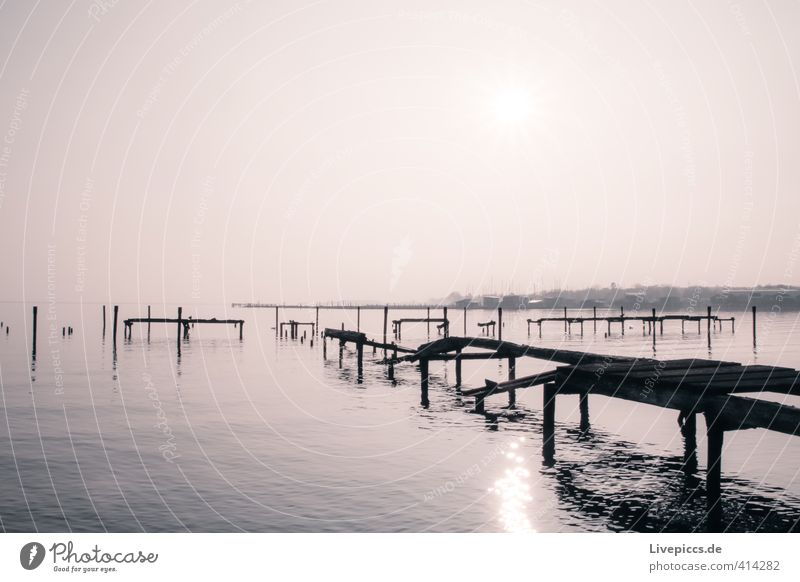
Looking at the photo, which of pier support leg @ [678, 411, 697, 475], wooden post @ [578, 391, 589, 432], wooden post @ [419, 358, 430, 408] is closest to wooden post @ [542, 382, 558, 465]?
pier support leg @ [678, 411, 697, 475]

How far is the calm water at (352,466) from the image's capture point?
1358 centimetres

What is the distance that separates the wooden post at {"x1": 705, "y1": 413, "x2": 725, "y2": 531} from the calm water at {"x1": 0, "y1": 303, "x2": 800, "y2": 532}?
33 cm

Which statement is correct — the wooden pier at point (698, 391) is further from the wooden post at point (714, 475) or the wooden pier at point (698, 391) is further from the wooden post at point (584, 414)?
the wooden post at point (584, 414)

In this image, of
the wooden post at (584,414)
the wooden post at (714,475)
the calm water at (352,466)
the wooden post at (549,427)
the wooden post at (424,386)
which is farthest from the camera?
the wooden post at (424,386)

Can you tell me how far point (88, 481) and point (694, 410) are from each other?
44.6 feet

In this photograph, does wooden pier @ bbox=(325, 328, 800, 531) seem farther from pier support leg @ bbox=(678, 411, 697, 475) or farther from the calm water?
the calm water

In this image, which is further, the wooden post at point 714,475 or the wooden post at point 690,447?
the wooden post at point 690,447

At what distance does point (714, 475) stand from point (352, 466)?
28.3 feet

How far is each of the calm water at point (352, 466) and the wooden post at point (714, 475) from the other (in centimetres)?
33

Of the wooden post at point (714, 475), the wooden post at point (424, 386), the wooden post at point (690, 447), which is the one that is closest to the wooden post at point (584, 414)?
the wooden post at point (690, 447)

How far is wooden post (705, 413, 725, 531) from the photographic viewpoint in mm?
12977

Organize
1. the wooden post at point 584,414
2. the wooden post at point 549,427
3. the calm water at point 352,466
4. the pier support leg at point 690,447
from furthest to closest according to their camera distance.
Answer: the wooden post at point 584,414, the wooden post at point 549,427, the pier support leg at point 690,447, the calm water at point 352,466

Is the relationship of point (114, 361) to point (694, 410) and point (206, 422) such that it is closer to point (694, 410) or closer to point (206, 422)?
point (206, 422)
